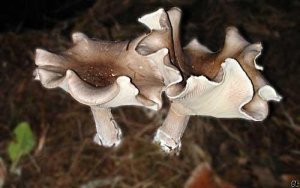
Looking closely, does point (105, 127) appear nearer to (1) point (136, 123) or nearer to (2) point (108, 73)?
(2) point (108, 73)

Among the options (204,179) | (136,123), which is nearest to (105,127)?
(204,179)

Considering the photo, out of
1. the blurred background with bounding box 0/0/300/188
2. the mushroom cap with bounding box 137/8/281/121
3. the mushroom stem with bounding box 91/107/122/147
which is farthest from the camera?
the blurred background with bounding box 0/0/300/188

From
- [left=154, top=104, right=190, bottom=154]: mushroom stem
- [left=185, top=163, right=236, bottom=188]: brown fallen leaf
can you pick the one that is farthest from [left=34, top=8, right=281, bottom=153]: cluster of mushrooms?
[left=185, top=163, right=236, bottom=188]: brown fallen leaf

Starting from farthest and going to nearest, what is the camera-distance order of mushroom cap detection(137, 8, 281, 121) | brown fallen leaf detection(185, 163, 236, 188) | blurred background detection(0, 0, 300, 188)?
blurred background detection(0, 0, 300, 188) → brown fallen leaf detection(185, 163, 236, 188) → mushroom cap detection(137, 8, 281, 121)

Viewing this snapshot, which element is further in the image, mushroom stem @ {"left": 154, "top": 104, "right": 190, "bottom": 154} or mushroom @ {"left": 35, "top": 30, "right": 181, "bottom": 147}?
mushroom stem @ {"left": 154, "top": 104, "right": 190, "bottom": 154}

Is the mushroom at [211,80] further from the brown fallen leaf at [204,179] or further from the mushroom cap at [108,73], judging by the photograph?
the brown fallen leaf at [204,179]

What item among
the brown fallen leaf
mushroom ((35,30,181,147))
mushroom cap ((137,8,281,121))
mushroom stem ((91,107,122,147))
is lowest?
the brown fallen leaf

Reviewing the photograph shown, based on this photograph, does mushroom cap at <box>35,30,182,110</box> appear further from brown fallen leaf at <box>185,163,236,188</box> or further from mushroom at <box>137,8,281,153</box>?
brown fallen leaf at <box>185,163,236,188</box>

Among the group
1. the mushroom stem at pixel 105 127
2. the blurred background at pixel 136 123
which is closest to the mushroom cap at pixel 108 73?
the mushroom stem at pixel 105 127
